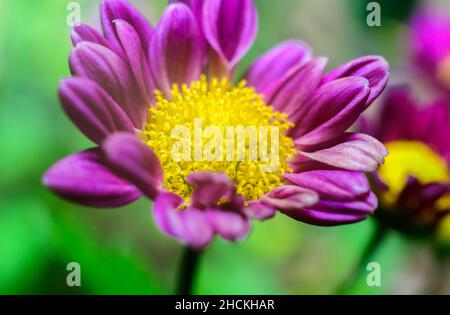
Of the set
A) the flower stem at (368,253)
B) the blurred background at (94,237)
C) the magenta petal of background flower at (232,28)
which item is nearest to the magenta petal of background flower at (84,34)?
the magenta petal of background flower at (232,28)

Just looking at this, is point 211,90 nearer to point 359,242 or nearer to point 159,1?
point 359,242

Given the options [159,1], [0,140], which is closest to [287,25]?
[159,1]

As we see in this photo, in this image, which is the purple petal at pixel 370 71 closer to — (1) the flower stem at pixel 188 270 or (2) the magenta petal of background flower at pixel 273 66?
(2) the magenta petal of background flower at pixel 273 66

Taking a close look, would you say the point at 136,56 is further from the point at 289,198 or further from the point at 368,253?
the point at 368,253

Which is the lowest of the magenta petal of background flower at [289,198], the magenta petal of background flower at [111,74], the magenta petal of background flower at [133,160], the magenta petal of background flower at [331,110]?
the magenta petal of background flower at [289,198]

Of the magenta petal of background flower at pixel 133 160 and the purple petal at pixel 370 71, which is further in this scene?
the purple petal at pixel 370 71

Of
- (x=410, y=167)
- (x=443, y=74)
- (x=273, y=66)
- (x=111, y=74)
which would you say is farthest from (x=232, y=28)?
(x=443, y=74)
